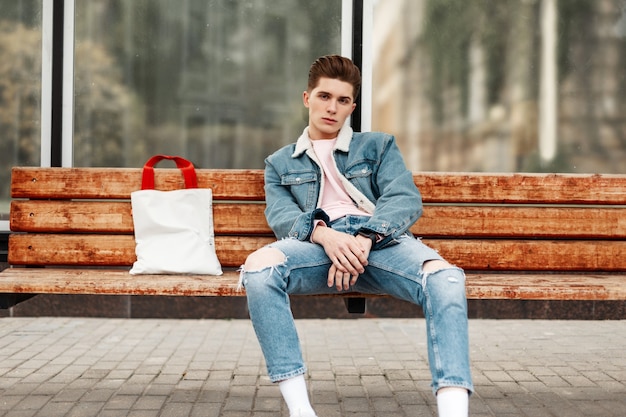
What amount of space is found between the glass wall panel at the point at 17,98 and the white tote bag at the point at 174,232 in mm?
2674

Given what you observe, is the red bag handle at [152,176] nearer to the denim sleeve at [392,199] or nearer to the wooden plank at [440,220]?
the wooden plank at [440,220]

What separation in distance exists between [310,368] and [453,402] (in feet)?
7.23

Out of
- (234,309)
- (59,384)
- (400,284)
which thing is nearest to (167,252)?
(59,384)

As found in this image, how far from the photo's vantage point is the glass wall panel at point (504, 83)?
21.2 feet

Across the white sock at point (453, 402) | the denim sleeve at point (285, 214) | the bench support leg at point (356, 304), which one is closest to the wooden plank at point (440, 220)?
the denim sleeve at point (285, 214)

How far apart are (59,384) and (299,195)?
1807mm

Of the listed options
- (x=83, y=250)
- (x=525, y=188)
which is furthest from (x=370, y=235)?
(x=83, y=250)

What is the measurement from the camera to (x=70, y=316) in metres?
6.68

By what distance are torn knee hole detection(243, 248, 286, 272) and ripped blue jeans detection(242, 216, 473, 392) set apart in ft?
0.07

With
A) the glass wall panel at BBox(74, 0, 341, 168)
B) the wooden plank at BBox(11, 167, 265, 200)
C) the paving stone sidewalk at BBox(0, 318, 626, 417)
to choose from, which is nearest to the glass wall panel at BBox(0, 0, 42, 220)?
the glass wall panel at BBox(74, 0, 341, 168)

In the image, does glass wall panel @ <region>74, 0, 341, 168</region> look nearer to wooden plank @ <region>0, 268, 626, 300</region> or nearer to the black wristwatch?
wooden plank @ <region>0, 268, 626, 300</region>

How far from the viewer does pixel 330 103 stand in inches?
151

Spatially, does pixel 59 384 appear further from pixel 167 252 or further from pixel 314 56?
pixel 314 56

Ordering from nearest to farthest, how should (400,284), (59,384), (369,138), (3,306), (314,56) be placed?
(400,284), (3,306), (369,138), (59,384), (314,56)
